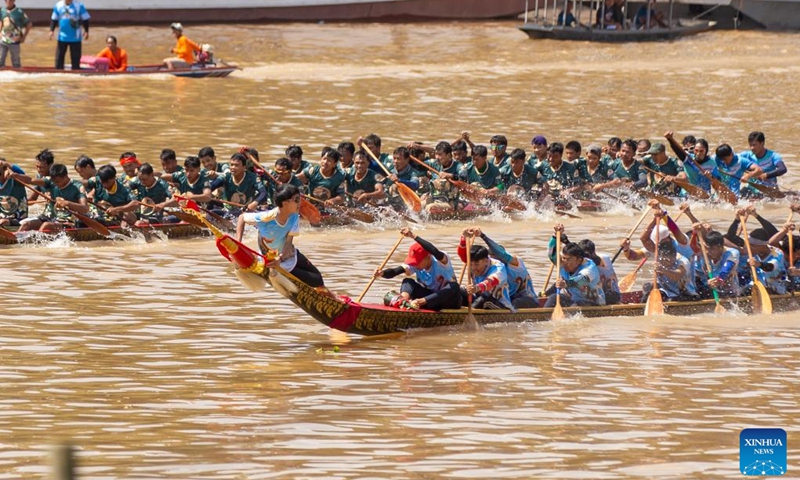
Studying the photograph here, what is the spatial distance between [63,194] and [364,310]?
19.3 ft

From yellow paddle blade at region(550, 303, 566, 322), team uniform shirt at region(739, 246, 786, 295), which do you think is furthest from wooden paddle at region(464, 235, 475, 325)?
team uniform shirt at region(739, 246, 786, 295)

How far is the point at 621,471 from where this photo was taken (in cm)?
923

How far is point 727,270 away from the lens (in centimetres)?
1524

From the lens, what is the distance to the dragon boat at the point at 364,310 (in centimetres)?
1220

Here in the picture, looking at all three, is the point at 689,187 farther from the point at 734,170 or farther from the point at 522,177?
the point at 522,177

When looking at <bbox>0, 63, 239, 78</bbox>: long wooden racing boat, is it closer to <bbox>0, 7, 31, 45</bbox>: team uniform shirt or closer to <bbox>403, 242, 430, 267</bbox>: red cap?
<bbox>0, 7, 31, 45</bbox>: team uniform shirt

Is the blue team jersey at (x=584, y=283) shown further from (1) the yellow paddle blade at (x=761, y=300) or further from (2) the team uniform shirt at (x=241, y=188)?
(2) the team uniform shirt at (x=241, y=188)

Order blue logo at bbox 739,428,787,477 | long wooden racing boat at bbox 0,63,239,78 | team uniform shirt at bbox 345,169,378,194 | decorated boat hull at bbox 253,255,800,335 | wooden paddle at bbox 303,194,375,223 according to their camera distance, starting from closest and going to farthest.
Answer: blue logo at bbox 739,428,787,477 → decorated boat hull at bbox 253,255,800,335 → wooden paddle at bbox 303,194,375,223 → team uniform shirt at bbox 345,169,378,194 → long wooden racing boat at bbox 0,63,239,78

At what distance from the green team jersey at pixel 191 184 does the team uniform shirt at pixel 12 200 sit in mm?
1971

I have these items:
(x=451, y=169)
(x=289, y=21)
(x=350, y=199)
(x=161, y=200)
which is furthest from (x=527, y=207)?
(x=289, y=21)

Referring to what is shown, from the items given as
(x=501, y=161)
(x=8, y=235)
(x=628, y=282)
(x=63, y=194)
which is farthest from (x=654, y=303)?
(x=8, y=235)

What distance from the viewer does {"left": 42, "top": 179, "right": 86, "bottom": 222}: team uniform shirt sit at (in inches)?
679

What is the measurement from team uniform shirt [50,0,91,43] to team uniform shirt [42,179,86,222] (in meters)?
12.1

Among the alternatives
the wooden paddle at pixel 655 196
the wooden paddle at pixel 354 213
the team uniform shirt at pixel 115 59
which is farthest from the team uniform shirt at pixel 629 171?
the team uniform shirt at pixel 115 59
